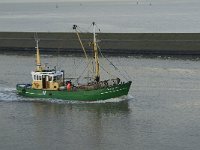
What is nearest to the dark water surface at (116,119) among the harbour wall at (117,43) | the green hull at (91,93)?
the green hull at (91,93)

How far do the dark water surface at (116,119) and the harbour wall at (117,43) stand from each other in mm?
15022

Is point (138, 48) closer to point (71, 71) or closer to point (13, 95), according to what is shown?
point (71, 71)

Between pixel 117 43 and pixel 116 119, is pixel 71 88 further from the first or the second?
pixel 117 43

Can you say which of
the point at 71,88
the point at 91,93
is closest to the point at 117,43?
the point at 71,88

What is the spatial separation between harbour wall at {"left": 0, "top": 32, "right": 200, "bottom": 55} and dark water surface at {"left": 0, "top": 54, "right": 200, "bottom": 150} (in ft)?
49.3

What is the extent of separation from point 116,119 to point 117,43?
1334 inches

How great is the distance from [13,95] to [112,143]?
14.2 metres

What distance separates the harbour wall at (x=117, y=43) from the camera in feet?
207

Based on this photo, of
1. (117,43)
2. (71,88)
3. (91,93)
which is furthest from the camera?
(117,43)

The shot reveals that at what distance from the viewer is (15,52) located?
2662 inches

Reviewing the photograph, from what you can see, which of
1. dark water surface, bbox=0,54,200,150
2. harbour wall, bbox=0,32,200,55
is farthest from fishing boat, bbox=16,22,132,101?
harbour wall, bbox=0,32,200,55

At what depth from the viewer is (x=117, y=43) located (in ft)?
217

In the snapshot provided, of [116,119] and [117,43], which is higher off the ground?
[117,43]

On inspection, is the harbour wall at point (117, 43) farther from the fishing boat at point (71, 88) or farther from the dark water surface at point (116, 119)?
the fishing boat at point (71, 88)
